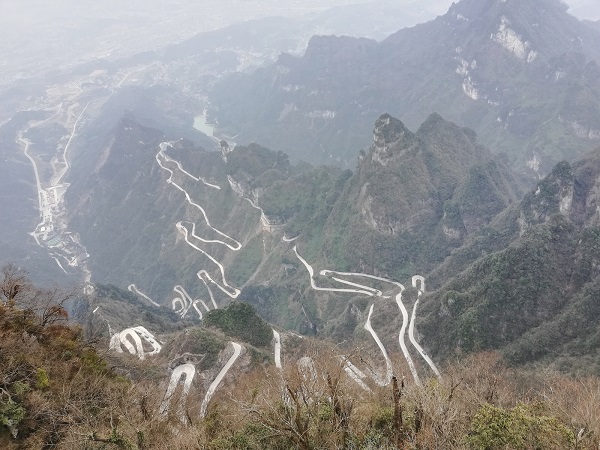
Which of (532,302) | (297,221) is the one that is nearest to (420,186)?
(297,221)

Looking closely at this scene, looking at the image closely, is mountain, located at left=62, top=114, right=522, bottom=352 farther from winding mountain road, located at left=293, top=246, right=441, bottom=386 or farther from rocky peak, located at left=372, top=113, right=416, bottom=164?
winding mountain road, located at left=293, top=246, right=441, bottom=386

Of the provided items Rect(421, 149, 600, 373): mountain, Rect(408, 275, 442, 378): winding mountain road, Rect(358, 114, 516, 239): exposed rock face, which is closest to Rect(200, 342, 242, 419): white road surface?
Rect(408, 275, 442, 378): winding mountain road

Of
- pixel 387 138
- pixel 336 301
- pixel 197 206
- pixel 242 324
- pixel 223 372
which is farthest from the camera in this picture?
pixel 197 206

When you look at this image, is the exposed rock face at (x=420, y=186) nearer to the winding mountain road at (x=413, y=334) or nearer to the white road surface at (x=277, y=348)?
the winding mountain road at (x=413, y=334)

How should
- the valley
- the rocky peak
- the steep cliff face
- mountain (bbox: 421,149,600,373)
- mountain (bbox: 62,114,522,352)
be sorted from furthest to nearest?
1. the rocky peak
2. mountain (bbox: 62,114,522,352)
3. the steep cliff face
4. mountain (bbox: 421,149,600,373)
5. the valley

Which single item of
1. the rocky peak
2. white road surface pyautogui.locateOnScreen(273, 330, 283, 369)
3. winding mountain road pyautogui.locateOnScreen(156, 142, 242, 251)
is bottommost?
winding mountain road pyautogui.locateOnScreen(156, 142, 242, 251)

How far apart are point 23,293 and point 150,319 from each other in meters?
57.1

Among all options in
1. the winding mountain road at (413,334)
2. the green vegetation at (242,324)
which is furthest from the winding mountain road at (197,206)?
the green vegetation at (242,324)

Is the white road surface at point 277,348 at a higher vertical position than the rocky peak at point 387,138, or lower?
lower

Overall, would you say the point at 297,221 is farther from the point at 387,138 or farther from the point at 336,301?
the point at 336,301

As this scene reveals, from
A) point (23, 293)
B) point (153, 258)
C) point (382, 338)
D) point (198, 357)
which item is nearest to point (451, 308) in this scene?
point (382, 338)

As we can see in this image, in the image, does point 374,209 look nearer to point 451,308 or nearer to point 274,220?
point 274,220

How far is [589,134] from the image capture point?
162875mm

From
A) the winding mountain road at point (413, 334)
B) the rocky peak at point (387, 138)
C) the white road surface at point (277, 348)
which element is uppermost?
the rocky peak at point (387, 138)
